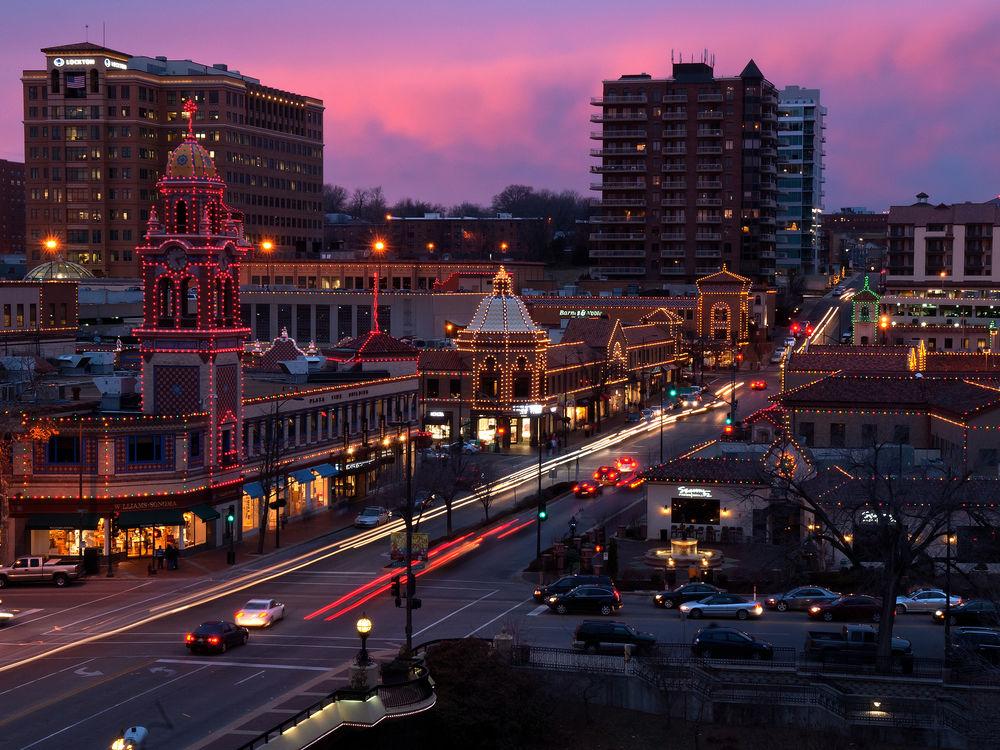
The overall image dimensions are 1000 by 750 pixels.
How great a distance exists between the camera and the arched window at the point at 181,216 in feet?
219

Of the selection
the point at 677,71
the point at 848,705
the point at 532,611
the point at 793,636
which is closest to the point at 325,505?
the point at 532,611

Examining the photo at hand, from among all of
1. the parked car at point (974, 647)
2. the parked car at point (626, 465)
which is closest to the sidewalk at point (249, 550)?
the parked car at point (626, 465)

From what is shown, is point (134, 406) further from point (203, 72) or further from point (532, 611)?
point (203, 72)

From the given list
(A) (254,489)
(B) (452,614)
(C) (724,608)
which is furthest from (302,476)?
(C) (724,608)

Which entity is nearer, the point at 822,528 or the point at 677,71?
the point at 822,528

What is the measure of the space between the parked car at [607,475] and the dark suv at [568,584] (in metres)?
30.4

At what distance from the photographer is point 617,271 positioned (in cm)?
18875

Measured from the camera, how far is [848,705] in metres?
42.3

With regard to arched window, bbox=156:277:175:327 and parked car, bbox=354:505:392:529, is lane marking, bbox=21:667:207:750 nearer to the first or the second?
arched window, bbox=156:277:175:327

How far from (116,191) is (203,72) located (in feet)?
69.9

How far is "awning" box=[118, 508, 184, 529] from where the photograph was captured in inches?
2440

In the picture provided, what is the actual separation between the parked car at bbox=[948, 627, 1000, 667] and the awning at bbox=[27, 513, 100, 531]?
36062 millimetres

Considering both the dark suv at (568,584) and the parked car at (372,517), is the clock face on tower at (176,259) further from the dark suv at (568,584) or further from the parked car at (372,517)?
the dark suv at (568,584)

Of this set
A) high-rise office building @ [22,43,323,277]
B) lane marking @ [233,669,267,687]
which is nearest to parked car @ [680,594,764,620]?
lane marking @ [233,669,267,687]
